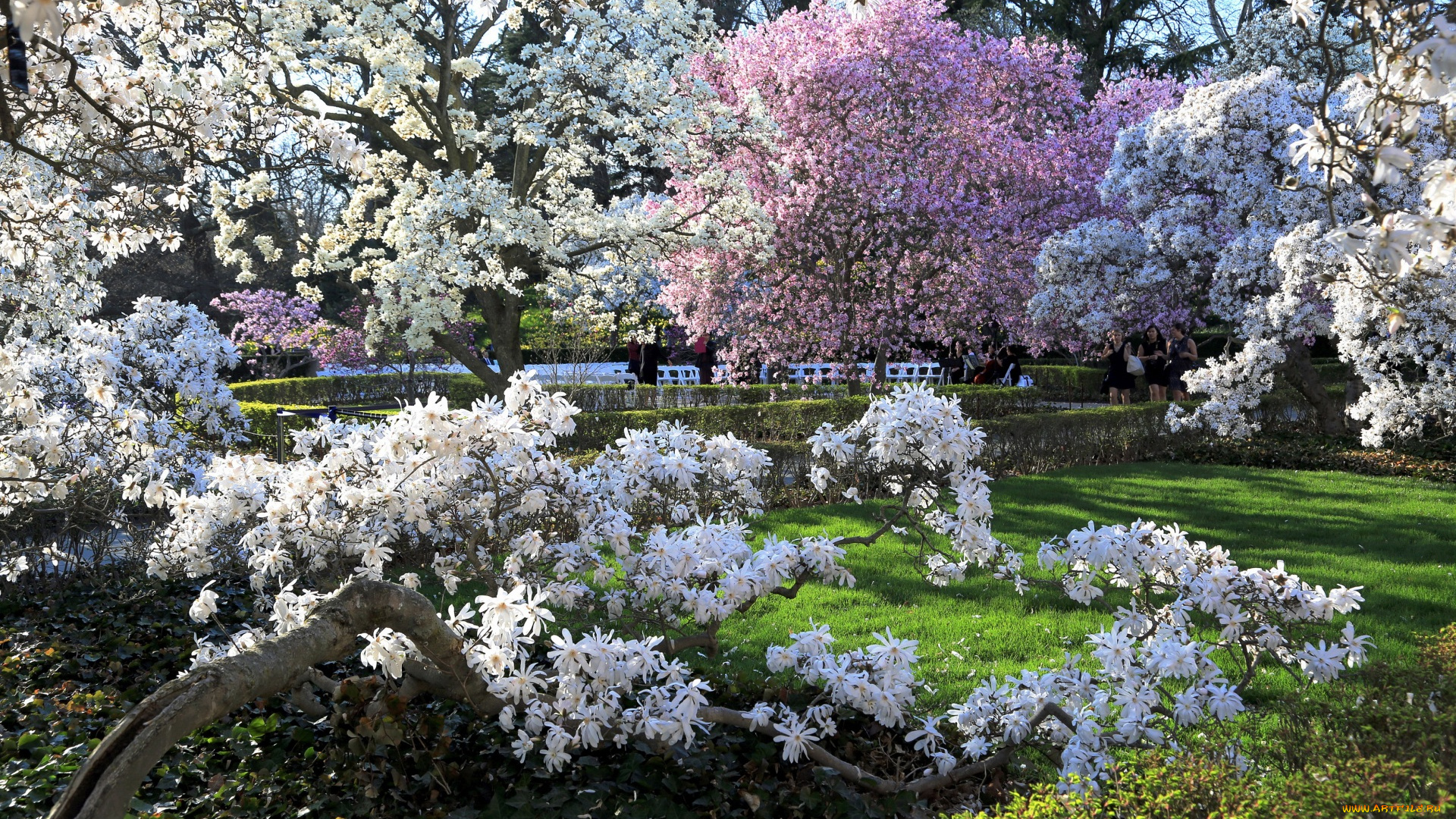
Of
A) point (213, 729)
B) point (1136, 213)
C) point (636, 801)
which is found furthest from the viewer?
point (1136, 213)

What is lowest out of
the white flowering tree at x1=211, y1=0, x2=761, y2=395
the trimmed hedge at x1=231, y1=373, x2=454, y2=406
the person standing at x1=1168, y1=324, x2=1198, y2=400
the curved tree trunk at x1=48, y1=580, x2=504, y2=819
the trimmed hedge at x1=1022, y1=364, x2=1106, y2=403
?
the trimmed hedge at x1=231, y1=373, x2=454, y2=406

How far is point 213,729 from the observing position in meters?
4.05

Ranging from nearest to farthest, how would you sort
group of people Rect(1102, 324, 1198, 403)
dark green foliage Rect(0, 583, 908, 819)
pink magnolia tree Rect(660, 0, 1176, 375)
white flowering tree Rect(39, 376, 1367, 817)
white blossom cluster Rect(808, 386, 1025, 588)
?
white flowering tree Rect(39, 376, 1367, 817) → dark green foliage Rect(0, 583, 908, 819) → white blossom cluster Rect(808, 386, 1025, 588) → pink magnolia tree Rect(660, 0, 1176, 375) → group of people Rect(1102, 324, 1198, 403)

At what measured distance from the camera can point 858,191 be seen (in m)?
14.3

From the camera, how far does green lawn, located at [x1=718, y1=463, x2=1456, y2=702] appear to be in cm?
534

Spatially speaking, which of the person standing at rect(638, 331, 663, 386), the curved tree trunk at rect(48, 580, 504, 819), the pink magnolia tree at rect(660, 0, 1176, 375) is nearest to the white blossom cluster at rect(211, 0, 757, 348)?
the pink magnolia tree at rect(660, 0, 1176, 375)

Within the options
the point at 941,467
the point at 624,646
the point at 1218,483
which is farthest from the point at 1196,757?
the point at 1218,483

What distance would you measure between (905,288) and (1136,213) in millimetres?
3603

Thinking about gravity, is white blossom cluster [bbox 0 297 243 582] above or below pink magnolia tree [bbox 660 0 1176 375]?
below

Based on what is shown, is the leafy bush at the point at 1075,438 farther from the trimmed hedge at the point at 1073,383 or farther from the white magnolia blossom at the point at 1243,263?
the trimmed hedge at the point at 1073,383

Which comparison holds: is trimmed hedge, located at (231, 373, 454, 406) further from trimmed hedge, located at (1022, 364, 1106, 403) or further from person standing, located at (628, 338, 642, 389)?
trimmed hedge, located at (1022, 364, 1106, 403)

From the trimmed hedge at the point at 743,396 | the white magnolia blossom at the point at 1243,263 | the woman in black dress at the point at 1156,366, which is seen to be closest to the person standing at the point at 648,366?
the trimmed hedge at the point at 743,396

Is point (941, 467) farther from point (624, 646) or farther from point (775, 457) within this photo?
point (775, 457)

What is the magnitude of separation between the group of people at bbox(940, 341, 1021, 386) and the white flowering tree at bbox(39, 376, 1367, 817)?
15155 millimetres
